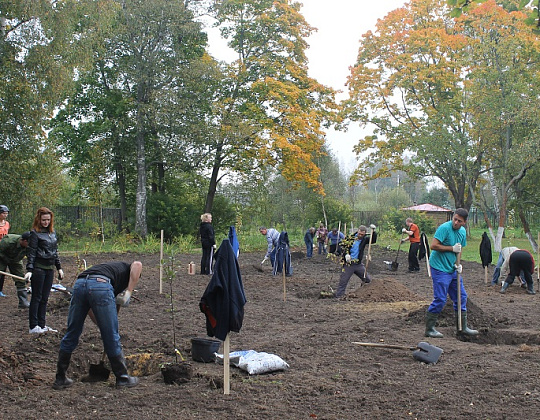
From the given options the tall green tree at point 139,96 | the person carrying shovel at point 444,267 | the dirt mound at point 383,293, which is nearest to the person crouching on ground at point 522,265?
the dirt mound at point 383,293

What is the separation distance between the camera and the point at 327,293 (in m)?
12.6

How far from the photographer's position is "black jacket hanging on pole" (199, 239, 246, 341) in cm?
532

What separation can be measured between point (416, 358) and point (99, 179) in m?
23.1

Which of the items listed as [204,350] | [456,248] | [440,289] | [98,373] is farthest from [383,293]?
[98,373]

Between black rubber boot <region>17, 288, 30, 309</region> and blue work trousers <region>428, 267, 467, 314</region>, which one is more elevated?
blue work trousers <region>428, 267, 467, 314</region>

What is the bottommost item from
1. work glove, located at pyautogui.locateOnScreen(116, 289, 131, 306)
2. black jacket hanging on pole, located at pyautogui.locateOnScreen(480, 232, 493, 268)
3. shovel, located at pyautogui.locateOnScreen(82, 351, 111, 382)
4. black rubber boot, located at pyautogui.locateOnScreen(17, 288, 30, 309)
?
shovel, located at pyautogui.locateOnScreen(82, 351, 111, 382)

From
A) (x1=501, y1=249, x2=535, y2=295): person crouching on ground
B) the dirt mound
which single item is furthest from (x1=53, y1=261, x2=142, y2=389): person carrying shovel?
(x1=501, y1=249, x2=535, y2=295): person crouching on ground

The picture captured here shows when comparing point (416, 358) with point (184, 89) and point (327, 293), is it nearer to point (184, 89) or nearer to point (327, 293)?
point (327, 293)

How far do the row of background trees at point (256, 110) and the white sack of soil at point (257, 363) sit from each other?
645 inches

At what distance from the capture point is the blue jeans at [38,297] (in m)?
7.82

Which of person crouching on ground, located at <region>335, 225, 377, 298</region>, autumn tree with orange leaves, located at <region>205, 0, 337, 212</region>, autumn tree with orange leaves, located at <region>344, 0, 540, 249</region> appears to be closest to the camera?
person crouching on ground, located at <region>335, 225, 377, 298</region>

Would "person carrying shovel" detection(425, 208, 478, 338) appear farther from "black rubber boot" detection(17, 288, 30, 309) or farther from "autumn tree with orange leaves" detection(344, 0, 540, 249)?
"autumn tree with orange leaves" detection(344, 0, 540, 249)

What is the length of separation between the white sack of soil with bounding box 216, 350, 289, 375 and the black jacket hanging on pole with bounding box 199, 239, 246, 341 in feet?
3.10

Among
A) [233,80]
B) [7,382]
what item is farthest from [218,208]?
[7,382]
